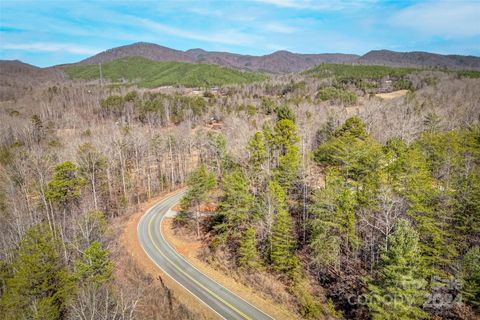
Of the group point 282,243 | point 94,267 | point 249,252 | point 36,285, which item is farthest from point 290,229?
point 36,285

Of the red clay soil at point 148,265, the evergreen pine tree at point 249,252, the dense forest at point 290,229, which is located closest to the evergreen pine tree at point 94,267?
the dense forest at point 290,229

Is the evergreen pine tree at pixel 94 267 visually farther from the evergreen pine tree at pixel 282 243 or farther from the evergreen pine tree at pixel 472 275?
the evergreen pine tree at pixel 472 275

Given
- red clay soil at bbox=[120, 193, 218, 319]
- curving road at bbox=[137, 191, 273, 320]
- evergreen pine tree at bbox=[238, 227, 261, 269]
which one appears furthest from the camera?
evergreen pine tree at bbox=[238, 227, 261, 269]

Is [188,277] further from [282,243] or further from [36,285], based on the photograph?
[36,285]

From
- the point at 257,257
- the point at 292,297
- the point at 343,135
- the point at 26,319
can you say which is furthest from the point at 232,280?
the point at 343,135

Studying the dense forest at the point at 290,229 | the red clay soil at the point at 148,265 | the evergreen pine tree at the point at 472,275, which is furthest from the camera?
the red clay soil at the point at 148,265

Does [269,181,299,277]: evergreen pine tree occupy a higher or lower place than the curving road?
higher

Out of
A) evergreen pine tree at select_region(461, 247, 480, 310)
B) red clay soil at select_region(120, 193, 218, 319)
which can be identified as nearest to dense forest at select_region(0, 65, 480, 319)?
evergreen pine tree at select_region(461, 247, 480, 310)

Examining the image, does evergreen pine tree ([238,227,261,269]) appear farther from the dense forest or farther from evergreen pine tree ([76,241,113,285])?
evergreen pine tree ([76,241,113,285])
